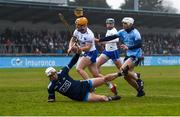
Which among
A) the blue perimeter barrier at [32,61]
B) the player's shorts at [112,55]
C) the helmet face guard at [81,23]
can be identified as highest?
the helmet face guard at [81,23]

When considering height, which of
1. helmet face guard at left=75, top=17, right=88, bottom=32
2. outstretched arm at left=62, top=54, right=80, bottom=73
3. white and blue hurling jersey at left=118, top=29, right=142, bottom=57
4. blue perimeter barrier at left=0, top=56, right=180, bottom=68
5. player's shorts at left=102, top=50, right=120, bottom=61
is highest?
helmet face guard at left=75, top=17, right=88, bottom=32

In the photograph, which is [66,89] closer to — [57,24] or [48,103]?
[48,103]

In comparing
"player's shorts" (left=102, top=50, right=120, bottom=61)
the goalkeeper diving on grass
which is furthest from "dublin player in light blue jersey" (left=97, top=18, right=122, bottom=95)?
the goalkeeper diving on grass

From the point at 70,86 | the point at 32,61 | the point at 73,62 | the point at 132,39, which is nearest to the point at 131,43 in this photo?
the point at 132,39

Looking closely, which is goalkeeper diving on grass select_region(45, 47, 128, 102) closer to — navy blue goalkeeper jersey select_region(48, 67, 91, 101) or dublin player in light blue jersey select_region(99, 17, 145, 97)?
navy blue goalkeeper jersey select_region(48, 67, 91, 101)

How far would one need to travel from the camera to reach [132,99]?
1625 cm

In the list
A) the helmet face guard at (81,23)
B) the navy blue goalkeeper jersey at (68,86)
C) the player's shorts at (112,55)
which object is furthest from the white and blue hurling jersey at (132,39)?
the navy blue goalkeeper jersey at (68,86)

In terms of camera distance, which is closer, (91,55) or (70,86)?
(70,86)

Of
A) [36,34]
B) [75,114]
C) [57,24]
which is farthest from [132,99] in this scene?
[57,24]

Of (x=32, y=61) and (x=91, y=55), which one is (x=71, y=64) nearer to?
(x=91, y=55)

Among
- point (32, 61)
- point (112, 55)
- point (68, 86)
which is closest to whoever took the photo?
point (68, 86)

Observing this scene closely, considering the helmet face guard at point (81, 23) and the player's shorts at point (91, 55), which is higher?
the helmet face guard at point (81, 23)

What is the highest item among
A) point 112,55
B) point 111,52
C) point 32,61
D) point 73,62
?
point 73,62

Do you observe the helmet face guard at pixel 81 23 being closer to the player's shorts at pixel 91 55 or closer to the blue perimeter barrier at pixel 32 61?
the player's shorts at pixel 91 55
